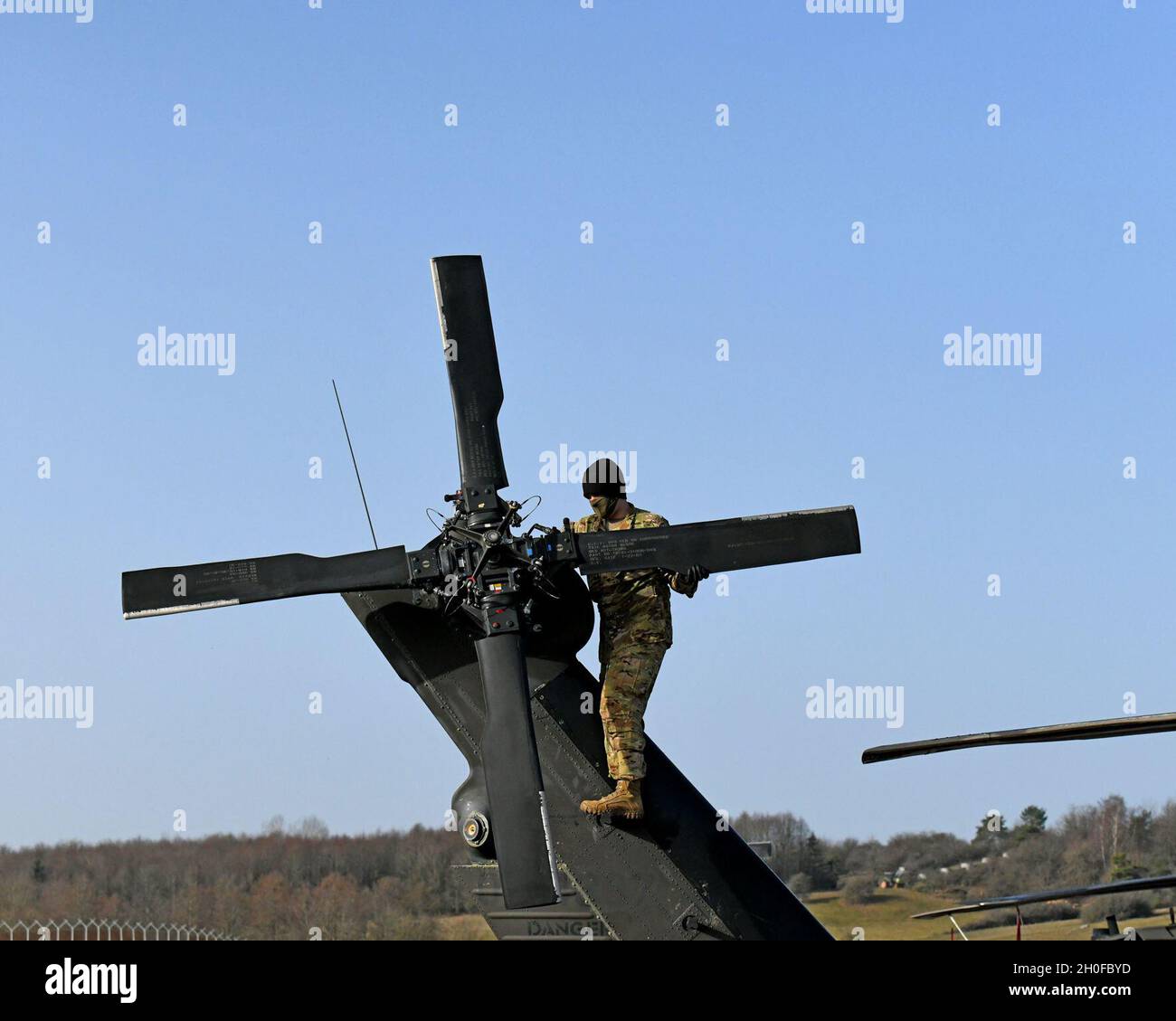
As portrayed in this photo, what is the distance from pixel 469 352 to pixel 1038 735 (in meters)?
3.56

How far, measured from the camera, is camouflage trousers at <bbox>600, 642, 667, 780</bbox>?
7285 mm

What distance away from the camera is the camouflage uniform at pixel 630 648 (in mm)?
7296

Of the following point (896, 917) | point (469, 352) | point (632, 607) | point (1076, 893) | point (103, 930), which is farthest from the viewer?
point (896, 917)

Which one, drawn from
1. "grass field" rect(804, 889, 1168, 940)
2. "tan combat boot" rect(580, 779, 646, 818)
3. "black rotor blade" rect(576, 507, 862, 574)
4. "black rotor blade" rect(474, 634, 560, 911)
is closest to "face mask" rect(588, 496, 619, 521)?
"black rotor blade" rect(576, 507, 862, 574)

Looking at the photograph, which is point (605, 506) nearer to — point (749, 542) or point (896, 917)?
point (749, 542)

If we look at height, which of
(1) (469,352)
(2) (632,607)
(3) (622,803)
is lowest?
(3) (622,803)

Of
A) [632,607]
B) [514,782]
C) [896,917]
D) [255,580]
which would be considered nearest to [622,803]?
[514,782]

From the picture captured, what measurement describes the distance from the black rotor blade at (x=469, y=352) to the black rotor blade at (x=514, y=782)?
3.82 feet

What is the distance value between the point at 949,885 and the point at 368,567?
39.9 ft

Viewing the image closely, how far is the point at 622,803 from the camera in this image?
7.22 meters

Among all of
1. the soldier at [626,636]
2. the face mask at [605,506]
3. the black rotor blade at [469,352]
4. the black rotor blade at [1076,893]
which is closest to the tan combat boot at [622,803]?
the soldier at [626,636]

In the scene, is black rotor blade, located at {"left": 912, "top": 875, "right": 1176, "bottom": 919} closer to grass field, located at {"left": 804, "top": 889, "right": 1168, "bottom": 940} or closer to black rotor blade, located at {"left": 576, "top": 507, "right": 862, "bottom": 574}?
black rotor blade, located at {"left": 576, "top": 507, "right": 862, "bottom": 574}

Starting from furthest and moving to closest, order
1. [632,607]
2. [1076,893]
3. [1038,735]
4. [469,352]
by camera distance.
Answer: [1076,893] → [469,352] → [632,607] → [1038,735]
